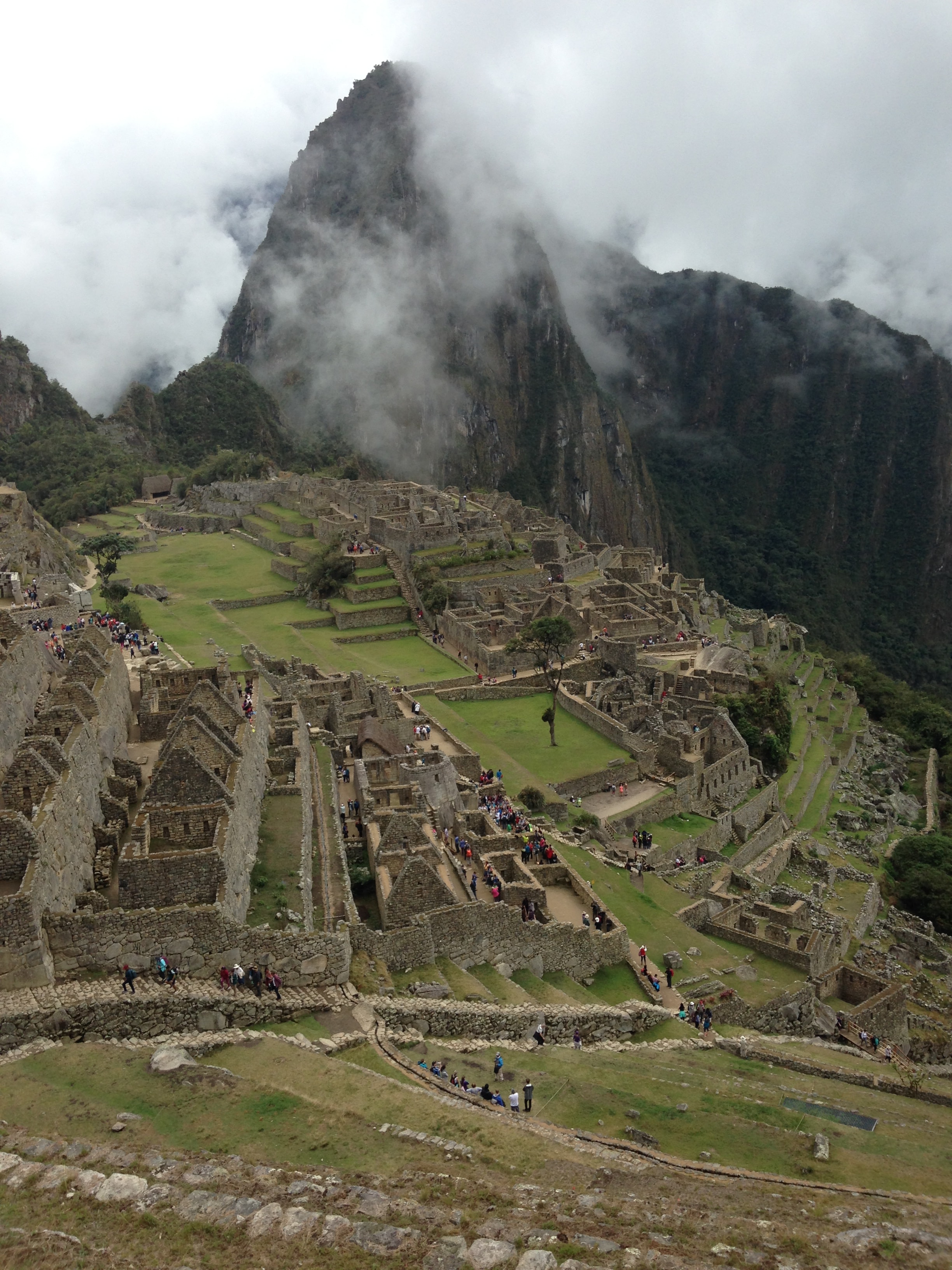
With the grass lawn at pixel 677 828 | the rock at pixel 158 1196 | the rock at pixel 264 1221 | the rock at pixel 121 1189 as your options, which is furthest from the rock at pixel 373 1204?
→ the grass lawn at pixel 677 828

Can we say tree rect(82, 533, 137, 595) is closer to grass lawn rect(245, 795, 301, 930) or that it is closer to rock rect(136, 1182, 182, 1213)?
grass lawn rect(245, 795, 301, 930)

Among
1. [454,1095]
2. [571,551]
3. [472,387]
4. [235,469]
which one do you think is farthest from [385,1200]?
[472,387]

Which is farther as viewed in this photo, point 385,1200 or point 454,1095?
point 454,1095

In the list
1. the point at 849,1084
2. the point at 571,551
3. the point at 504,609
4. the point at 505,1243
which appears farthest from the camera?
the point at 571,551

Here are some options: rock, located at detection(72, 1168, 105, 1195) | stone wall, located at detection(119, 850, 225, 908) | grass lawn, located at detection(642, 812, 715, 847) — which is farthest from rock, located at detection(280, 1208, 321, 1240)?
grass lawn, located at detection(642, 812, 715, 847)

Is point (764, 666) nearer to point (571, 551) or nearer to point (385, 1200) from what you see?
point (571, 551)

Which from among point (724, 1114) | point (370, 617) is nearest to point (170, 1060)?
point (724, 1114)

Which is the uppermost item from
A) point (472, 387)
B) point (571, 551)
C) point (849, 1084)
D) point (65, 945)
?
point (472, 387)
